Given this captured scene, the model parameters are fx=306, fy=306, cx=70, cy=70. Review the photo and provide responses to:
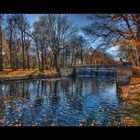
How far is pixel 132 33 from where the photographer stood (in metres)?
5.21

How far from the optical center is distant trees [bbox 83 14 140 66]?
513 centimetres

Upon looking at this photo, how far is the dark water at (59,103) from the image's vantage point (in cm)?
490

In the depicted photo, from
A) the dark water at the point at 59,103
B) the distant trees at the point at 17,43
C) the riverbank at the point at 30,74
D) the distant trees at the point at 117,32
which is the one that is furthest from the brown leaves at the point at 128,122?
the distant trees at the point at 17,43

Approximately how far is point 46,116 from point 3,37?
1565mm

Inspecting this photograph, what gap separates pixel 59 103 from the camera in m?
5.08

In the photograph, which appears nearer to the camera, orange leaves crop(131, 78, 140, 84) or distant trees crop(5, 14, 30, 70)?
orange leaves crop(131, 78, 140, 84)

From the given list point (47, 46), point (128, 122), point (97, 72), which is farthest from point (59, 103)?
point (128, 122)

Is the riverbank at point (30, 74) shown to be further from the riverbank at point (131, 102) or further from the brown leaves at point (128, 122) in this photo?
the brown leaves at point (128, 122)

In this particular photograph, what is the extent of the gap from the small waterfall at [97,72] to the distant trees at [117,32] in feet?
1.38

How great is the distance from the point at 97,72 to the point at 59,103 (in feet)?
2.99

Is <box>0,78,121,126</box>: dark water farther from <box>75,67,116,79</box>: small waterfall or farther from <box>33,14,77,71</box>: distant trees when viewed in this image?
<box>33,14,77,71</box>: distant trees

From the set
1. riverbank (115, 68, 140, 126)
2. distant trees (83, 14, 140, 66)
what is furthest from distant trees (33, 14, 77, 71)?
riverbank (115, 68, 140, 126)

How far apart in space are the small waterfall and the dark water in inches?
4.4
